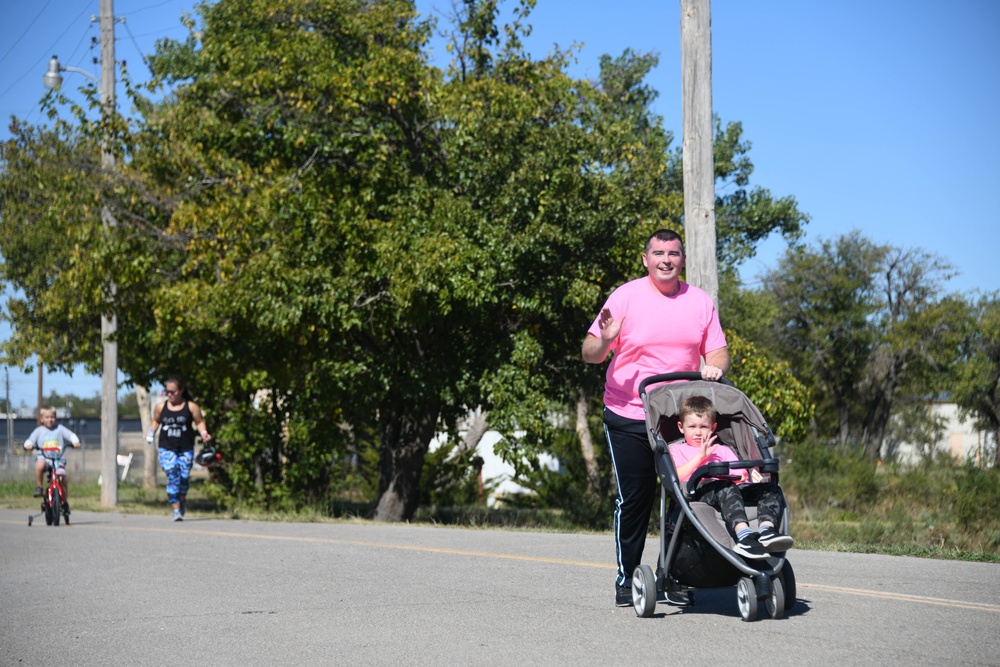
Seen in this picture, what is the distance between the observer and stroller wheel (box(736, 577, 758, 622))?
6020 mm

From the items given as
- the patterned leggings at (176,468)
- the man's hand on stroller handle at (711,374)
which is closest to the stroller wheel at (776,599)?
the man's hand on stroller handle at (711,374)

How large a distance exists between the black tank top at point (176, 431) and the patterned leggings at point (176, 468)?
0.26 feet

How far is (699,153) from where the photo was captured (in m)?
12.2

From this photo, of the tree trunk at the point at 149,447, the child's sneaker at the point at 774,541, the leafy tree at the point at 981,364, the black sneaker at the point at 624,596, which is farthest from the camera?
the leafy tree at the point at 981,364

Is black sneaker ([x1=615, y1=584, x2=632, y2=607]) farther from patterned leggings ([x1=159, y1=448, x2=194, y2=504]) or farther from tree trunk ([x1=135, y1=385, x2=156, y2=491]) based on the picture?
tree trunk ([x1=135, y1=385, x2=156, y2=491])

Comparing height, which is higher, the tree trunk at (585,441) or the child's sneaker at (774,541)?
the tree trunk at (585,441)

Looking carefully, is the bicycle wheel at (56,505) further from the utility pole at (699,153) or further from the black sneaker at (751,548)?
the black sneaker at (751,548)

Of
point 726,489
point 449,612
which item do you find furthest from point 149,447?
point 726,489

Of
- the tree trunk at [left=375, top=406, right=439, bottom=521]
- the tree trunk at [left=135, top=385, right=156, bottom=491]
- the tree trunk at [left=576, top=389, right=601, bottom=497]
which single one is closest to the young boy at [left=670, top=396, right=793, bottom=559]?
the tree trunk at [left=375, top=406, right=439, bottom=521]

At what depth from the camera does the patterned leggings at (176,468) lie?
15859 millimetres

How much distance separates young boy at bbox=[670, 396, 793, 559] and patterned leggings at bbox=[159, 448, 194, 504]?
10751 mm

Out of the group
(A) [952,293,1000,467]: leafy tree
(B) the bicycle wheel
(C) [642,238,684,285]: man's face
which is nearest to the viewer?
(C) [642,238,684,285]: man's face

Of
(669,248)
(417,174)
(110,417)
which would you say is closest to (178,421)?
(417,174)

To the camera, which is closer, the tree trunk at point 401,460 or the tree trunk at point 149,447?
the tree trunk at point 401,460
